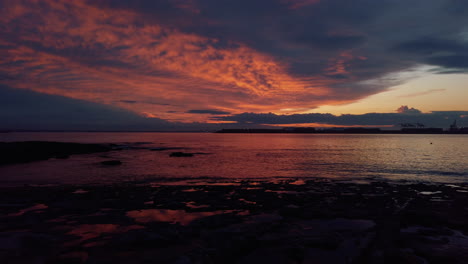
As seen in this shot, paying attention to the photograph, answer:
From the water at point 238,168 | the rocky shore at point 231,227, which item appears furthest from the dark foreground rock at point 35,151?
the rocky shore at point 231,227

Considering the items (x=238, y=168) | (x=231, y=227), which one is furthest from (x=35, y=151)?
(x=231, y=227)

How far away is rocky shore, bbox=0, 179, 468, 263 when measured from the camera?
8414mm

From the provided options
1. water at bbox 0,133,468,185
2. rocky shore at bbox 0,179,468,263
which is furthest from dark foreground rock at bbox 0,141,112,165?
rocky shore at bbox 0,179,468,263

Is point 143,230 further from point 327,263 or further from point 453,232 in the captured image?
point 453,232

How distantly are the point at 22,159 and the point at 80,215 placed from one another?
37.2 m

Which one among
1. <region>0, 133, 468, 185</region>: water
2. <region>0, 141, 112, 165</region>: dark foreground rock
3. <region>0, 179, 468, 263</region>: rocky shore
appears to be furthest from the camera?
<region>0, 141, 112, 165</region>: dark foreground rock

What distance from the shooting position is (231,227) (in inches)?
439

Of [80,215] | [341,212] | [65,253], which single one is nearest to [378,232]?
[341,212]

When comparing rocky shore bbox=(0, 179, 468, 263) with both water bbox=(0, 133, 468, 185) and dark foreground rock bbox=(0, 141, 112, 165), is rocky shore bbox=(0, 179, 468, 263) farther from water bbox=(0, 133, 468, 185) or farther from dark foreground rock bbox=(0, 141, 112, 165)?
dark foreground rock bbox=(0, 141, 112, 165)

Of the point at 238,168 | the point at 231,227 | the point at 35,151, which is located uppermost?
the point at 35,151

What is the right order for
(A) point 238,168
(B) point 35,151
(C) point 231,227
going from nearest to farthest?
(C) point 231,227 → (A) point 238,168 → (B) point 35,151

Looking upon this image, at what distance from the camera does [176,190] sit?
19.6m

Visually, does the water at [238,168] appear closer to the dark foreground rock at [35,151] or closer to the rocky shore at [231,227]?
the dark foreground rock at [35,151]

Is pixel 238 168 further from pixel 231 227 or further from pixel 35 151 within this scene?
pixel 35 151
